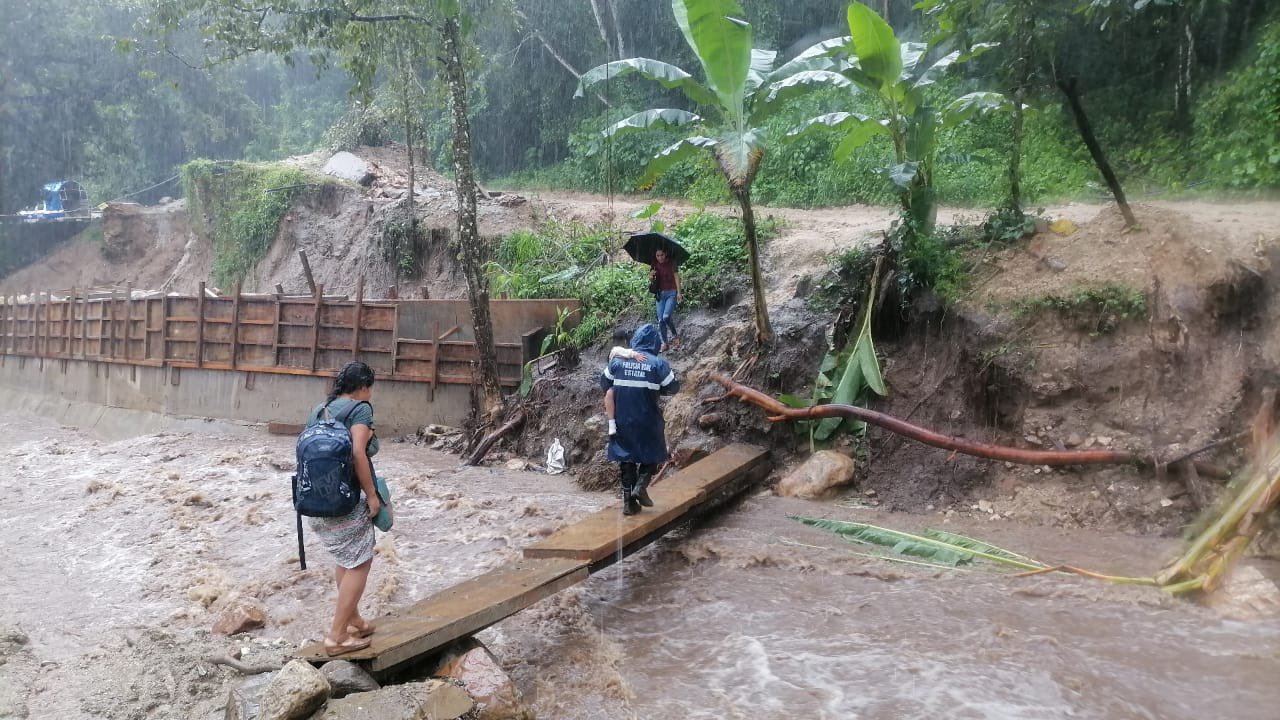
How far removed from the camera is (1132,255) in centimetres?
808

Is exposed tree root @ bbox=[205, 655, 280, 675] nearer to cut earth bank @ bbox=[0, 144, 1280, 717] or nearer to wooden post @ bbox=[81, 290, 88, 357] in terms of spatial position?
cut earth bank @ bbox=[0, 144, 1280, 717]

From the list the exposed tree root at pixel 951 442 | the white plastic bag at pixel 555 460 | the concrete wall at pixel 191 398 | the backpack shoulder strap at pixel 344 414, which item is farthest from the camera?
the concrete wall at pixel 191 398

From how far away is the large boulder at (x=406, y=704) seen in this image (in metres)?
4.21

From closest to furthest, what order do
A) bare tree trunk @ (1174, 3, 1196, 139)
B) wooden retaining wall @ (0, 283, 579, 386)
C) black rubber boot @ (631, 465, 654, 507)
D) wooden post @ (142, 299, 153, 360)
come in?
black rubber boot @ (631, 465, 654, 507) < bare tree trunk @ (1174, 3, 1196, 139) < wooden retaining wall @ (0, 283, 579, 386) < wooden post @ (142, 299, 153, 360)

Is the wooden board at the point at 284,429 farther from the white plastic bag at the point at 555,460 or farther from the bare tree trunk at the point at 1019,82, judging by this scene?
the bare tree trunk at the point at 1019,82

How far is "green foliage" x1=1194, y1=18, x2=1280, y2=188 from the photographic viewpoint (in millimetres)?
10414

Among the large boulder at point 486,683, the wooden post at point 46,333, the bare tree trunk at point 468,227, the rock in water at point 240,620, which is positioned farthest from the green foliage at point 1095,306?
the wooden post at point 46,333

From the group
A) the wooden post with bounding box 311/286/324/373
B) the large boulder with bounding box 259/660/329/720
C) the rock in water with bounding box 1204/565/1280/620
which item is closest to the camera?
the large boulder with bounding box 259/660/329/720

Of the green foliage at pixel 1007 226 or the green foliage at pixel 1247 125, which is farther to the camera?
the green foliage at pixel 1247 125

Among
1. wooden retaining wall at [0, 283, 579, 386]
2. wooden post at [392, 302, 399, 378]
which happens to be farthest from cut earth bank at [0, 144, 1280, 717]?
wooden post at [392, 302, 399, 378]

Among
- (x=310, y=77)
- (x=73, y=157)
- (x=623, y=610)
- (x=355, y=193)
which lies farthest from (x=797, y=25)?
(x=73, y=157)

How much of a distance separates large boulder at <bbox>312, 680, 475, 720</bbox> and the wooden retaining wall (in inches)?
341

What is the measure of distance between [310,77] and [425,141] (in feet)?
68.1

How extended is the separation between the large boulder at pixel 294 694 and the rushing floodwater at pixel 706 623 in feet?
4.19
